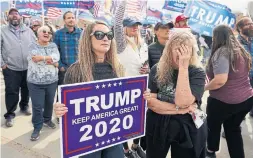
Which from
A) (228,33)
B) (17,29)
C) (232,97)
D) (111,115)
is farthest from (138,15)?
(17,29)

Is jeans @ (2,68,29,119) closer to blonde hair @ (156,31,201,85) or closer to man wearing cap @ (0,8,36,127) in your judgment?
man wearing cap @ (0,8,36,127)

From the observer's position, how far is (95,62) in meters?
2.15

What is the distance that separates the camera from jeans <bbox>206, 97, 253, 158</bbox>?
2988 millimetres

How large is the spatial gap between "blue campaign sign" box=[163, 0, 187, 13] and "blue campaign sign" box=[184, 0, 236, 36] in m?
2.98

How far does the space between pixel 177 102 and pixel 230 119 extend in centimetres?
133

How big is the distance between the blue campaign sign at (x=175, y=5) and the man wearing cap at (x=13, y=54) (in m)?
4.75

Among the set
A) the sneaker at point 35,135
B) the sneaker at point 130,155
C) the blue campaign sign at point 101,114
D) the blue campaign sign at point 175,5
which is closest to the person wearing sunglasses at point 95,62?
the blue campaign sign at point 101,114

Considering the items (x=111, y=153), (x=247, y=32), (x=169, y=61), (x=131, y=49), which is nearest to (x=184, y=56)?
(x=169, y=61)

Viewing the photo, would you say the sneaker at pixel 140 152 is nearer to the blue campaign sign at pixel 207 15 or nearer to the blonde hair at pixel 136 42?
the blonde hair at pixel 136 42

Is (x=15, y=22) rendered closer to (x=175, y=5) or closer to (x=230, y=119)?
(x=230, y=119)

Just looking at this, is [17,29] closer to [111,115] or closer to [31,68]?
[31,68]

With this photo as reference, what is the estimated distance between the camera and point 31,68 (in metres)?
3.96

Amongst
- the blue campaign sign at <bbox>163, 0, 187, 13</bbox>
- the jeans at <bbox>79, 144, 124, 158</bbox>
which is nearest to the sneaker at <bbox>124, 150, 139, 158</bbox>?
the jeans at <bbox>79, 144, 124, 158</bbox>

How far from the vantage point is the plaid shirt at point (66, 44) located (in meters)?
4.40
